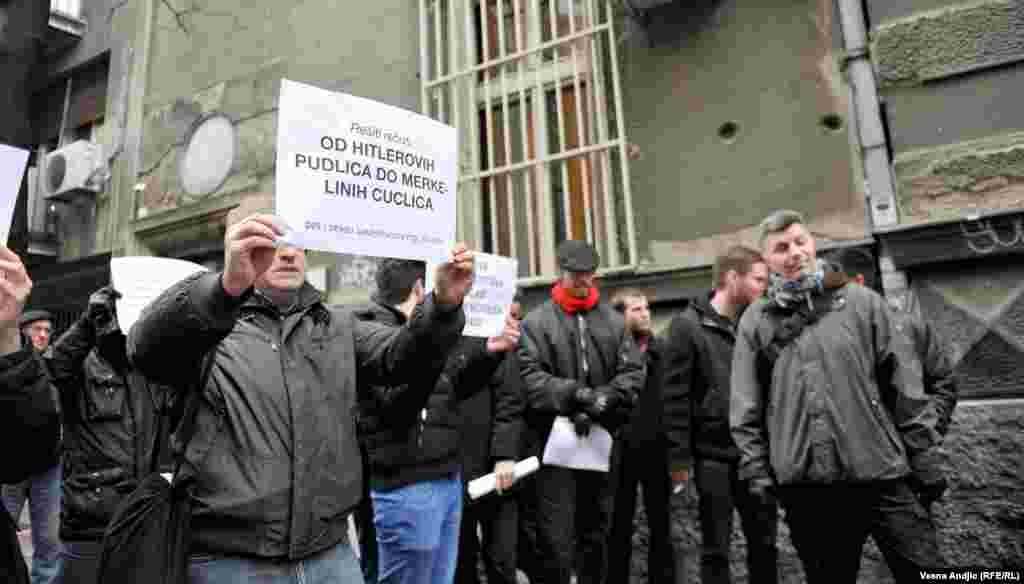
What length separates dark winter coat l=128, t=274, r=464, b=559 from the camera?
5.18ft

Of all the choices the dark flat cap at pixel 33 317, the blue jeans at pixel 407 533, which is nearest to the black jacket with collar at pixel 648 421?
the blue jeans at pixel 407 533

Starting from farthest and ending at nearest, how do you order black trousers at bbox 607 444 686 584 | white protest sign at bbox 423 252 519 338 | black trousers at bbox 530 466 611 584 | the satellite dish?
the satellite dish → black trousers at bbox 607 444 686 584 → black trousers at bbox 530 466 611 584 → white protest sign at bbox 423 252 519 338

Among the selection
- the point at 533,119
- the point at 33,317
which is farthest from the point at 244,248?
the point at 533,119

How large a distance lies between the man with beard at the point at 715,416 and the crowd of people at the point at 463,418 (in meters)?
0.01

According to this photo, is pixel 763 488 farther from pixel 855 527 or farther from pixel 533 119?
pixel 533 119

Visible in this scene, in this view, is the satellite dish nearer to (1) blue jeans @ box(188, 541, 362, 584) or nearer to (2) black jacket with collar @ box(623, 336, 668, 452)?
(2) black jacket with collar @ box(623, 336, 668, 452)

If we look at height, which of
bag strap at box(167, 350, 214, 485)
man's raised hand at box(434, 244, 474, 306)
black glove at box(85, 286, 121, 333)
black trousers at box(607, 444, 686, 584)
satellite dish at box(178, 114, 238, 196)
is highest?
satellite dish at box(178, 114, 238, 196)

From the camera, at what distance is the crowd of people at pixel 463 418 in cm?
165

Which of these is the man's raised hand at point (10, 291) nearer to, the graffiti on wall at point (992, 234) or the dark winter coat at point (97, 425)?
the dark winter coat at point (97, 425)

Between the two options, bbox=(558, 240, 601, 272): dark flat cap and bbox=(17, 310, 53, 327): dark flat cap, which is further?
bbox=(17, 310, 53, 327): dark flat cap

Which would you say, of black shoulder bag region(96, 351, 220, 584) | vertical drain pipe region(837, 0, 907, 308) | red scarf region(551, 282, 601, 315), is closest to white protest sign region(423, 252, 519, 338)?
red scarf region(551, 282, 601, 315)

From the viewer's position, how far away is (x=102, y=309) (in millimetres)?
2877

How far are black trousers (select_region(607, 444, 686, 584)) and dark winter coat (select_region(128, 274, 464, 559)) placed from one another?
2.49 metres

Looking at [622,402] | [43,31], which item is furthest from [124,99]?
[622,402]
